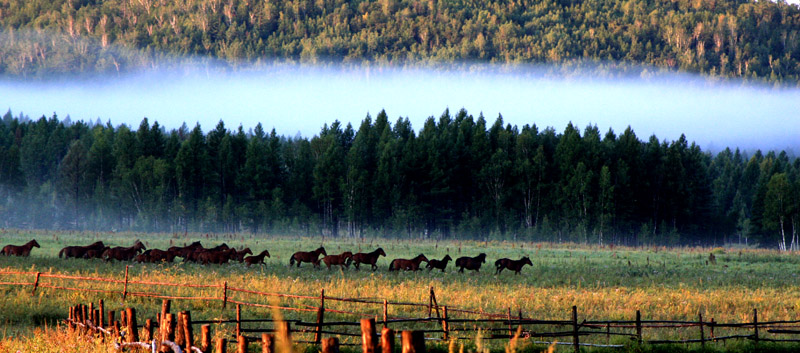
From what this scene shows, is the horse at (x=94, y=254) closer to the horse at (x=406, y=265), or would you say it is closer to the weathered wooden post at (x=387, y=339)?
the horse at (x=406, y=265)

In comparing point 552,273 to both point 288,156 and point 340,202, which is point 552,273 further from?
point 288,156

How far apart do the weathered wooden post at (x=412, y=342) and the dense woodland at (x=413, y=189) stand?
2757 inches

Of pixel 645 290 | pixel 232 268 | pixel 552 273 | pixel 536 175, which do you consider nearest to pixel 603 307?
pixel 645 290

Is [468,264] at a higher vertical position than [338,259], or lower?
lower

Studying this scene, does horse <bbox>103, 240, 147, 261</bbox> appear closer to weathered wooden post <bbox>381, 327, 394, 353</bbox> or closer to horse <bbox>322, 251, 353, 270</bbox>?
horse <bbox>322, 251, 353, 270</bbox>

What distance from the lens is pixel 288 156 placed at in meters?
85.5

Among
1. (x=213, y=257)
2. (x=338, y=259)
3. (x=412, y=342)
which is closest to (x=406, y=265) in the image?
(x=338, y=259)

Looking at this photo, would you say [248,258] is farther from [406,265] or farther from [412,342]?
[412,342]

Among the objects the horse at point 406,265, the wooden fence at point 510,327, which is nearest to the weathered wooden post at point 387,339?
the wooden fence at point 510,327

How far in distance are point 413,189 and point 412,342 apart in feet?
243

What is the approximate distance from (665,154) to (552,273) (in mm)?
54860

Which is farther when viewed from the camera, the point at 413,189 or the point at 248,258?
the point at 413,189

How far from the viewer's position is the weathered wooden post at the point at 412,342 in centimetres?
579

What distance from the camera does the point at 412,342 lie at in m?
5.81
